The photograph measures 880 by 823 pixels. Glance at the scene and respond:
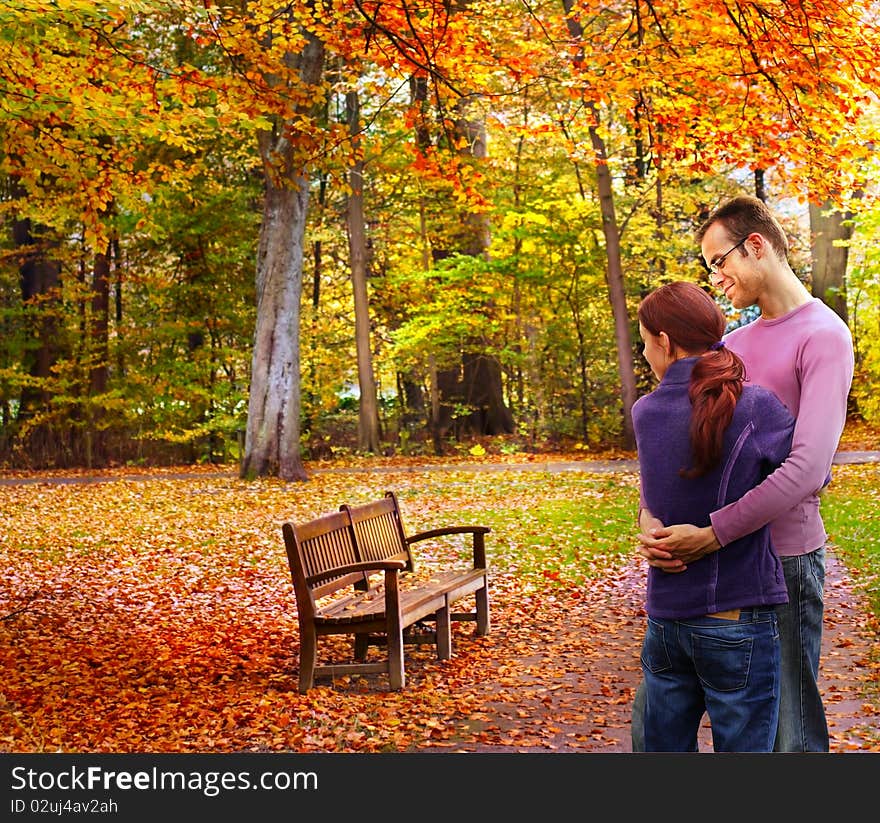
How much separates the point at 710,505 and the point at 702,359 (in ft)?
1.20

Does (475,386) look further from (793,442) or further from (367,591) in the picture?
(793,442)

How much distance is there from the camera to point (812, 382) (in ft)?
9.50

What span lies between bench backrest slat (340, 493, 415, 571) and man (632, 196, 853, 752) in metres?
4.23

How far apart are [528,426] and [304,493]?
7.86m

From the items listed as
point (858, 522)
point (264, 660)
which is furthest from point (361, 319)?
point (264, 660)

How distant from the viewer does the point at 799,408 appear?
9.61 ft

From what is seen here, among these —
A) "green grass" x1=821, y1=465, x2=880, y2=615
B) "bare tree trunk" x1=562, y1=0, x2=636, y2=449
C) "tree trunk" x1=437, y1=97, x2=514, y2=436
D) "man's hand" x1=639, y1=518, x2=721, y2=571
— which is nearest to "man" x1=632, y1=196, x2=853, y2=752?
"man's hand" x1=639, y1=518, x2=721, y2=571

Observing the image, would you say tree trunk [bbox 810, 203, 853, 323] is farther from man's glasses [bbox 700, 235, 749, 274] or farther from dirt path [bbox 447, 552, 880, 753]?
man's glasses [bbox 700, 235, 749, 274]

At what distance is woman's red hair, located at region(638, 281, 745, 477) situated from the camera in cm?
269

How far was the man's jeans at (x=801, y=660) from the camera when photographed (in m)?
2.90

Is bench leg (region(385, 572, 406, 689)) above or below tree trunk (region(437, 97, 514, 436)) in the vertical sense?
below

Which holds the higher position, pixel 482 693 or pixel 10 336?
pixel 10 336
